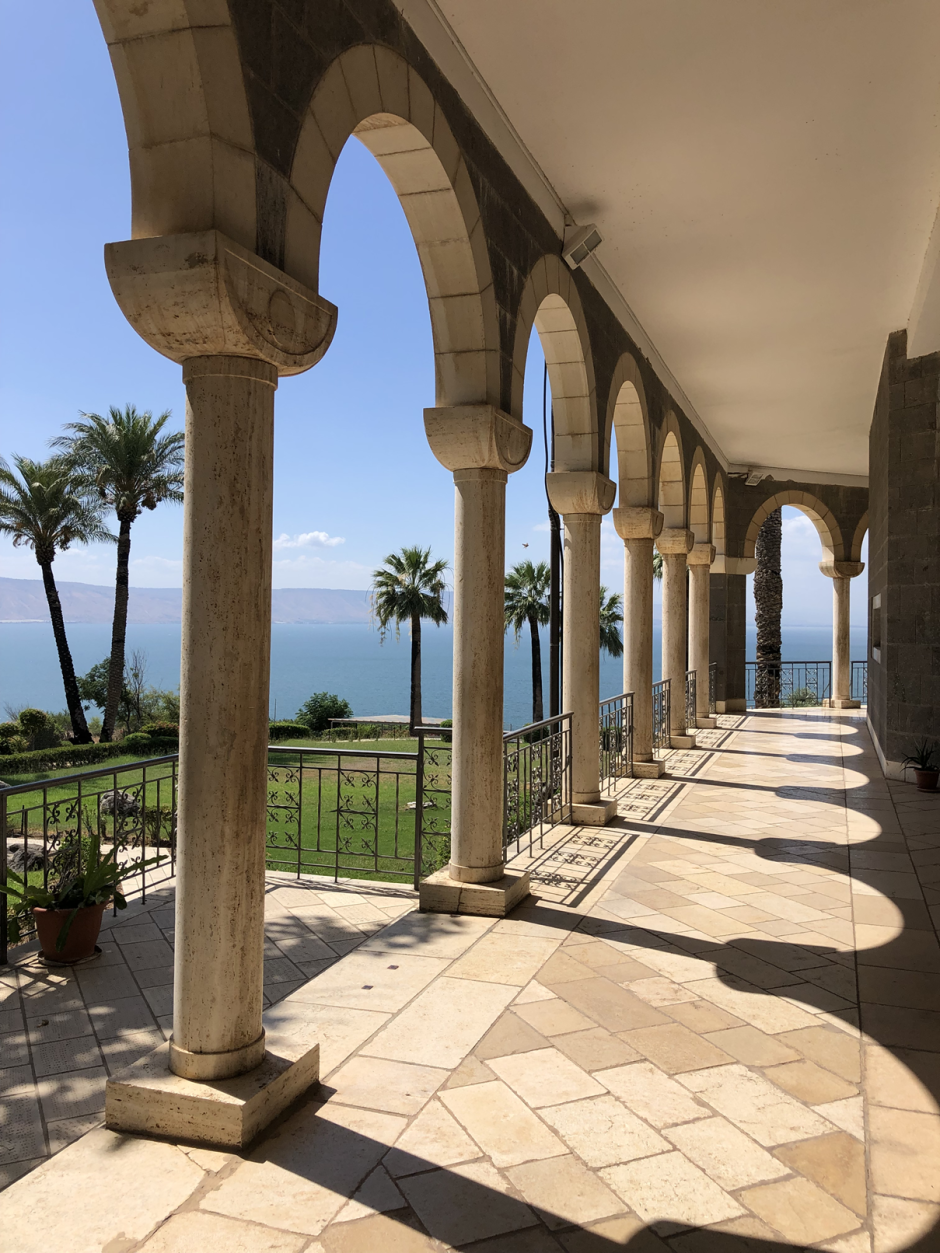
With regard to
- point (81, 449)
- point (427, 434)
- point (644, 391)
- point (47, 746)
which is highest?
point (81, 449)

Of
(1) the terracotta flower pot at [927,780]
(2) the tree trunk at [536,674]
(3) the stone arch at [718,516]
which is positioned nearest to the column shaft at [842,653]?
(3) the stone arch at [718,516]

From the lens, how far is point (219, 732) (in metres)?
2.67

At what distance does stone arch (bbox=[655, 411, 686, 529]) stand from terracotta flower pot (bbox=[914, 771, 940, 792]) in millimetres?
3898

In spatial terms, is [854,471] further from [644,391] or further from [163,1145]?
[163,1145]

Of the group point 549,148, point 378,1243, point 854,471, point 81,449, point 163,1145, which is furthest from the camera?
point 81,449

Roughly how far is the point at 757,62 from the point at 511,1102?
467 centimetres

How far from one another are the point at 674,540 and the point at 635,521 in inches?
104

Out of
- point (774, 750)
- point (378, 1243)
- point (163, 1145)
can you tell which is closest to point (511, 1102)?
point (378, 1243)

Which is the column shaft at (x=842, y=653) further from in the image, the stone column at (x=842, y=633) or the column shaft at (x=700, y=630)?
the column shaft at (x=700, y=630)

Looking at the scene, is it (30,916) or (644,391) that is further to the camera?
(644,391)

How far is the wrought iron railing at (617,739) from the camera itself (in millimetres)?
8508

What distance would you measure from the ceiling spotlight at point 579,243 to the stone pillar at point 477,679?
5.86 ft

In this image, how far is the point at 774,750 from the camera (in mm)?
11211

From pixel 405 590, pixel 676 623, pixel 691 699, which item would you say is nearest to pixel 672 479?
pixel 676 623
